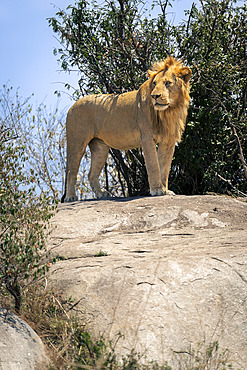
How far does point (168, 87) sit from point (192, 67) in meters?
2.85

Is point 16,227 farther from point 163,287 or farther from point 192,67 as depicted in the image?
point 192,67

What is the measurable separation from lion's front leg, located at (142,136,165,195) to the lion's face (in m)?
0.55

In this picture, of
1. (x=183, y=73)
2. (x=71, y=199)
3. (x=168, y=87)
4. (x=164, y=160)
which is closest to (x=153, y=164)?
(x=164, y=160)

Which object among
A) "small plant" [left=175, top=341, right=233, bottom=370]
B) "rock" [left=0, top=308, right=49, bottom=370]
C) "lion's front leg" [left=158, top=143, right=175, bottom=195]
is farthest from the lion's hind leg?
"small plant" [left=175, top=341, right=233, bottom=370]

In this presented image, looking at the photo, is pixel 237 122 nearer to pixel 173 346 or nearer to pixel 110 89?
pixel 110 89

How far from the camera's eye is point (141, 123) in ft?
23.1

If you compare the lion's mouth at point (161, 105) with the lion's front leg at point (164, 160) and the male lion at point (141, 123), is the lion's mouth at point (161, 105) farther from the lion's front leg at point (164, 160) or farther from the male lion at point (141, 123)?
the lion's front leg at point (164, 160)

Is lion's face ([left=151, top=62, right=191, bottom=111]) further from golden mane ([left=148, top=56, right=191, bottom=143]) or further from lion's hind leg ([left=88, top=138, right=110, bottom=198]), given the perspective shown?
lion's hind leg ([left=88, top=138, right=110, bottom=198])

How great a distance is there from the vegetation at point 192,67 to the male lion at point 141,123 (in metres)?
1.87

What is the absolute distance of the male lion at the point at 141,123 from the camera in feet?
22.5

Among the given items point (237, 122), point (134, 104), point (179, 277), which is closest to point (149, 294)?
point (179, 277)

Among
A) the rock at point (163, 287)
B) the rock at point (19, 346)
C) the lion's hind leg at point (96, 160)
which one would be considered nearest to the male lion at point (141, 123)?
the lion's hind leg at point (96, 160)

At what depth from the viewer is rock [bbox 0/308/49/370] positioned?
3.41m

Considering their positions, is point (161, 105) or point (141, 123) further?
point (141, 123)
